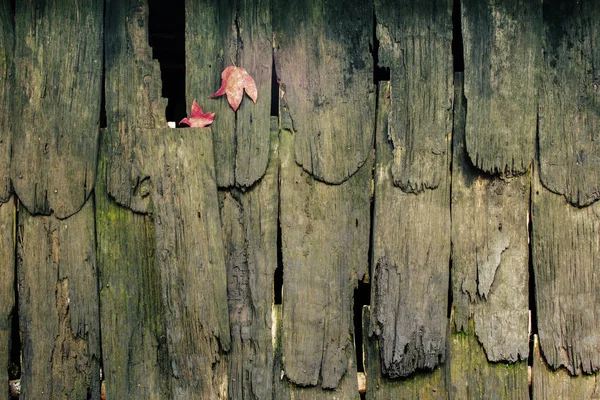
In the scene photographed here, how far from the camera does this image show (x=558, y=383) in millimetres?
2020

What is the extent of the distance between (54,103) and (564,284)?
75.9 inches

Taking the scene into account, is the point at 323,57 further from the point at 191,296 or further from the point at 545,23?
the point at 191,296

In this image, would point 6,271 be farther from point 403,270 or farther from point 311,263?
point 403,270

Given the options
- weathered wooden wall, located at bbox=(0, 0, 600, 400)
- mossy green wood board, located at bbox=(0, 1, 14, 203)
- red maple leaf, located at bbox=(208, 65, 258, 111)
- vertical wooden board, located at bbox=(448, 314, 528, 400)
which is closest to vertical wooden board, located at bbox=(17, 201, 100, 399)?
weathered wooden wall, located at bbox=(0, 0, 600, 400)

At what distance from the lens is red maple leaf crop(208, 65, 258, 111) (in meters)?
1.94

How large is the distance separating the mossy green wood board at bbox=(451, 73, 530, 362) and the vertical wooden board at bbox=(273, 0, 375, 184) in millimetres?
352

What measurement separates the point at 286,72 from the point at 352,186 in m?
0.47

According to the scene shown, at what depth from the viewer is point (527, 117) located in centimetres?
197

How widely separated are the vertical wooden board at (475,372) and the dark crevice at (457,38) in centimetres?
101

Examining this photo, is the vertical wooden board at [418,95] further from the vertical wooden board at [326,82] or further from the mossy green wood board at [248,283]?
the mossy green wood board at [248,283]

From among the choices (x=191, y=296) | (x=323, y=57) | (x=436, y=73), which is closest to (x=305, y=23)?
(x=323, y=57)

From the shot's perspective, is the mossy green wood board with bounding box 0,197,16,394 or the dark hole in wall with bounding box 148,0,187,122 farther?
the dark hole in wall with bounding box 148,0,187,122

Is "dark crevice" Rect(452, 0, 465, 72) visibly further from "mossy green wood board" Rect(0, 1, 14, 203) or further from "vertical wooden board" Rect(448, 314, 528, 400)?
"mossy green wood board" Rect(0, 1, 14, 203)

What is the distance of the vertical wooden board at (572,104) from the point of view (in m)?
1.99
